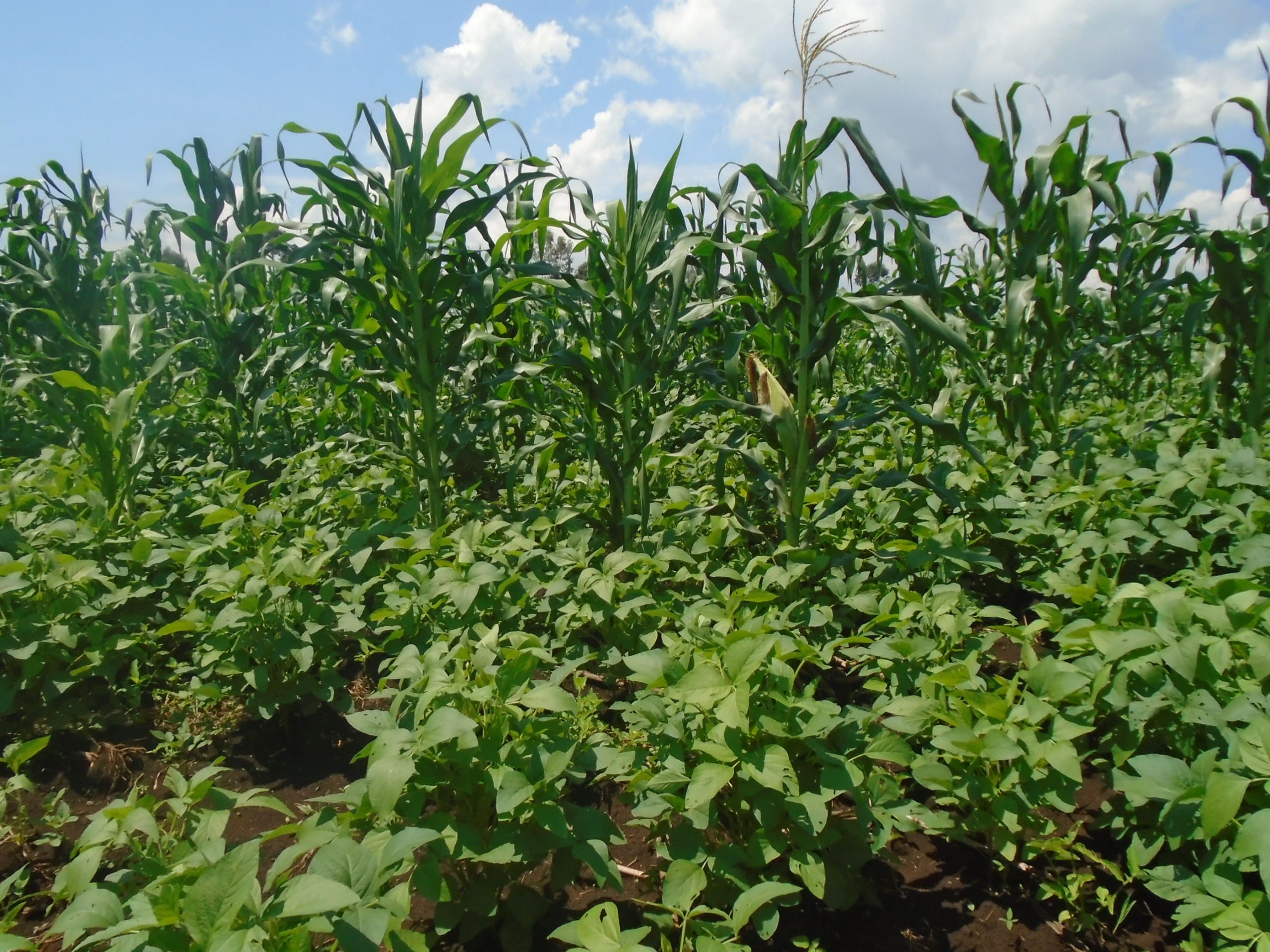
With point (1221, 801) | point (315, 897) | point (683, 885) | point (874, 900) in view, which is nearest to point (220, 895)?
point (315, 897)

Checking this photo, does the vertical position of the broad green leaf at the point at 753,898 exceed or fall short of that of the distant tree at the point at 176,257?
it falls short

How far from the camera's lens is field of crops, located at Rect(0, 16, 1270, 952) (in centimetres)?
158

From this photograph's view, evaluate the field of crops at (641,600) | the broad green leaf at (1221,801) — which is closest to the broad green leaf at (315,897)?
the field of crops at (641,600)

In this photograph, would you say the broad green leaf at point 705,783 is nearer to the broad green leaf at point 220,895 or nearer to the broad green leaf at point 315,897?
the broad green leaf at point 315,897

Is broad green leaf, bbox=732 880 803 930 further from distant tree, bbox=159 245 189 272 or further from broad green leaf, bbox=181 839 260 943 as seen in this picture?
distant tree, bbox=159 245 189 272

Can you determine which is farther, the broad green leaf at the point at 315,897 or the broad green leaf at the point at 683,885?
the broad green leaf at the point at 683,885

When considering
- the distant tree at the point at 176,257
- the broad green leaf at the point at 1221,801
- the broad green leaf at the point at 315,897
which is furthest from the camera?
the distant tree at the point at 176,257

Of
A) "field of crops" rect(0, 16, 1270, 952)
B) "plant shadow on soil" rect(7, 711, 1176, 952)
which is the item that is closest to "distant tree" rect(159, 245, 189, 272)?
"field of crops" rect(0, 16, 1270, 952)

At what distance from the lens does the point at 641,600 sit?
8.14 ft

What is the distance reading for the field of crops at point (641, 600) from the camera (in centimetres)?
158

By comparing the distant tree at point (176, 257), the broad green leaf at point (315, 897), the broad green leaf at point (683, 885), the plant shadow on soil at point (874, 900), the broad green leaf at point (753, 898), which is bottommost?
the plant shadow on soil at point (874, 900)

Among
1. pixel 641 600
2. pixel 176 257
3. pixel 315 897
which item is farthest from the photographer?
pixel 176 257

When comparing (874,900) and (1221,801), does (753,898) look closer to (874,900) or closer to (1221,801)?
(874,900)

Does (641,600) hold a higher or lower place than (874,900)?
higher
